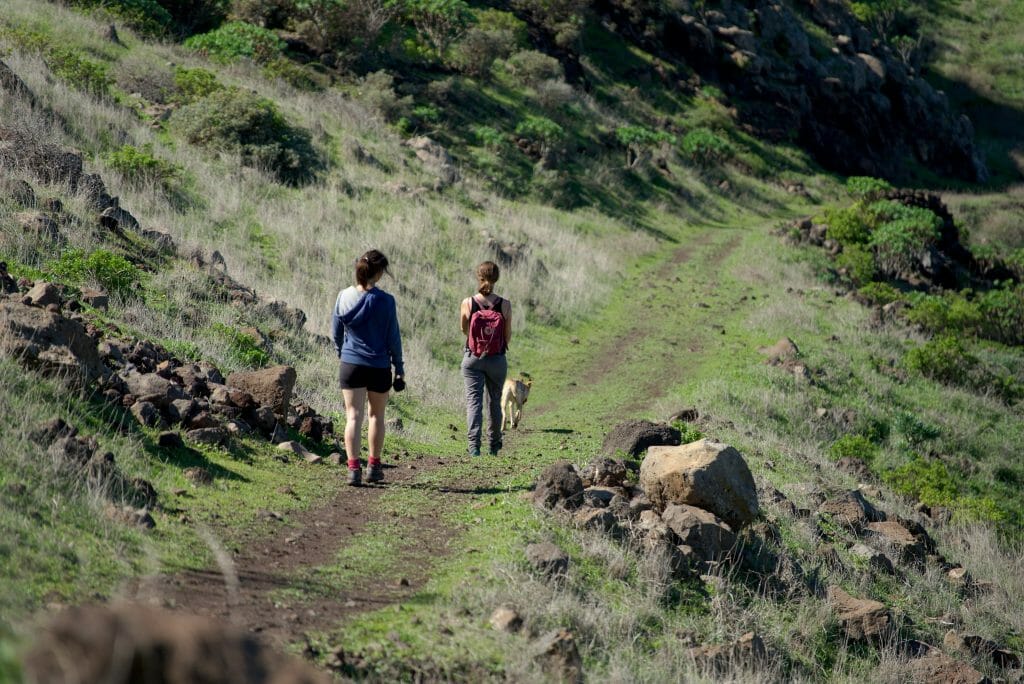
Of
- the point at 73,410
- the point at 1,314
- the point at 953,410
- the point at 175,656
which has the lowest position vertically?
the point at 953,410

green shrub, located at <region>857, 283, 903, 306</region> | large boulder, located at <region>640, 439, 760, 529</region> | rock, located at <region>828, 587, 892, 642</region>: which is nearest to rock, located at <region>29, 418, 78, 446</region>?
large boulder, located at <region>640, 439, 760, 529</region>

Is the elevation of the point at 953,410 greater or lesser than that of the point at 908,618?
lesser

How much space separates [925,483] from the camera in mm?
13781

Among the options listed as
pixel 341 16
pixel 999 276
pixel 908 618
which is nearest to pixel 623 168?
pixel 341 16

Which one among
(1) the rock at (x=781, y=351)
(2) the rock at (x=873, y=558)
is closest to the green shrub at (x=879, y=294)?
(1) the rock at (x=781, y=351)

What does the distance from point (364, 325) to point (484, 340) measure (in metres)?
1.69

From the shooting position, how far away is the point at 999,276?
31000 mm

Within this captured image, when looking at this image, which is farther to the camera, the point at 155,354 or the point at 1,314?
the point at 155,354

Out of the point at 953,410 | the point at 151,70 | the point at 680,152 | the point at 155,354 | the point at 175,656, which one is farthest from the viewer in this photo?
the point at 680,152

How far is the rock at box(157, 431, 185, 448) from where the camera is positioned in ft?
21.4

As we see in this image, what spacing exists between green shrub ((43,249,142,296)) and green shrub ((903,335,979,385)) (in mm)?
15345

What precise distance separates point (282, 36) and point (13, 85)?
15.4 meters

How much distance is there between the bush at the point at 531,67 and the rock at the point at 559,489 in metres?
30.3

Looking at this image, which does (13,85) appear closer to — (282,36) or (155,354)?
(155,354)
